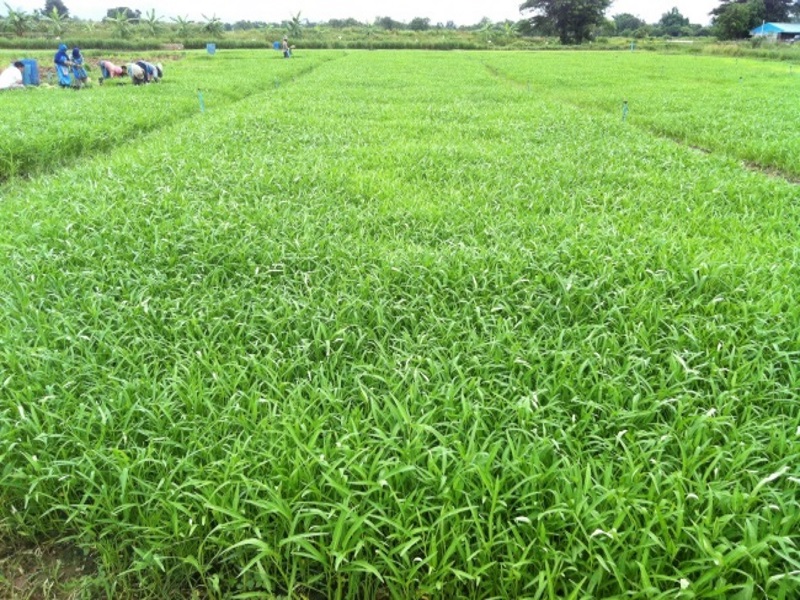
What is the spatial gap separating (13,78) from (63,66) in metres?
1.71

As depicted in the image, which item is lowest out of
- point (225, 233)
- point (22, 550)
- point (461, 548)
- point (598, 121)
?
point (22, 550)

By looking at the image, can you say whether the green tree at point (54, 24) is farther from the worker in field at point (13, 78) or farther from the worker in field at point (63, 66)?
the worker in field at point (63, 66)

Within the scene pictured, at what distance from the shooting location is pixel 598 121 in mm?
10070

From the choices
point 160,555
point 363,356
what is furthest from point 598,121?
point 160,555

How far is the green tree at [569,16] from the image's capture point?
56781 millimetres

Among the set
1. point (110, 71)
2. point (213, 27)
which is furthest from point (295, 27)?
point (110, 71)

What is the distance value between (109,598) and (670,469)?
2.25 metres

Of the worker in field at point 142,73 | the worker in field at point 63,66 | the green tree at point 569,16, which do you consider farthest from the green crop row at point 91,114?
the green tree at point 569,16

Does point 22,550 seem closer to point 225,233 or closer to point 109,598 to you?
point 109,598

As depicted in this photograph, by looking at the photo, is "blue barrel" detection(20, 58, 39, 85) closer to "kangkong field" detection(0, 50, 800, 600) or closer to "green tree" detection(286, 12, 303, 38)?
"kangkong field" detection(0, 50, 800, 600)

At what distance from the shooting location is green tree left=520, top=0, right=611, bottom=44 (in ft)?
186

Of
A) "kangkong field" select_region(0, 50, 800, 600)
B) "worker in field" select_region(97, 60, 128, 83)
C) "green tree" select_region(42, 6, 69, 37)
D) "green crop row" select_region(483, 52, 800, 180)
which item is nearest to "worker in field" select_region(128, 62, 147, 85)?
"worker in field" select_region(97, 60, 128, 83)

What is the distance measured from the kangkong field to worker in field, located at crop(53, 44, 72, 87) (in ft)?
44.9

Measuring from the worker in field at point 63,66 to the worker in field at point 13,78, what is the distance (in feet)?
3.91
